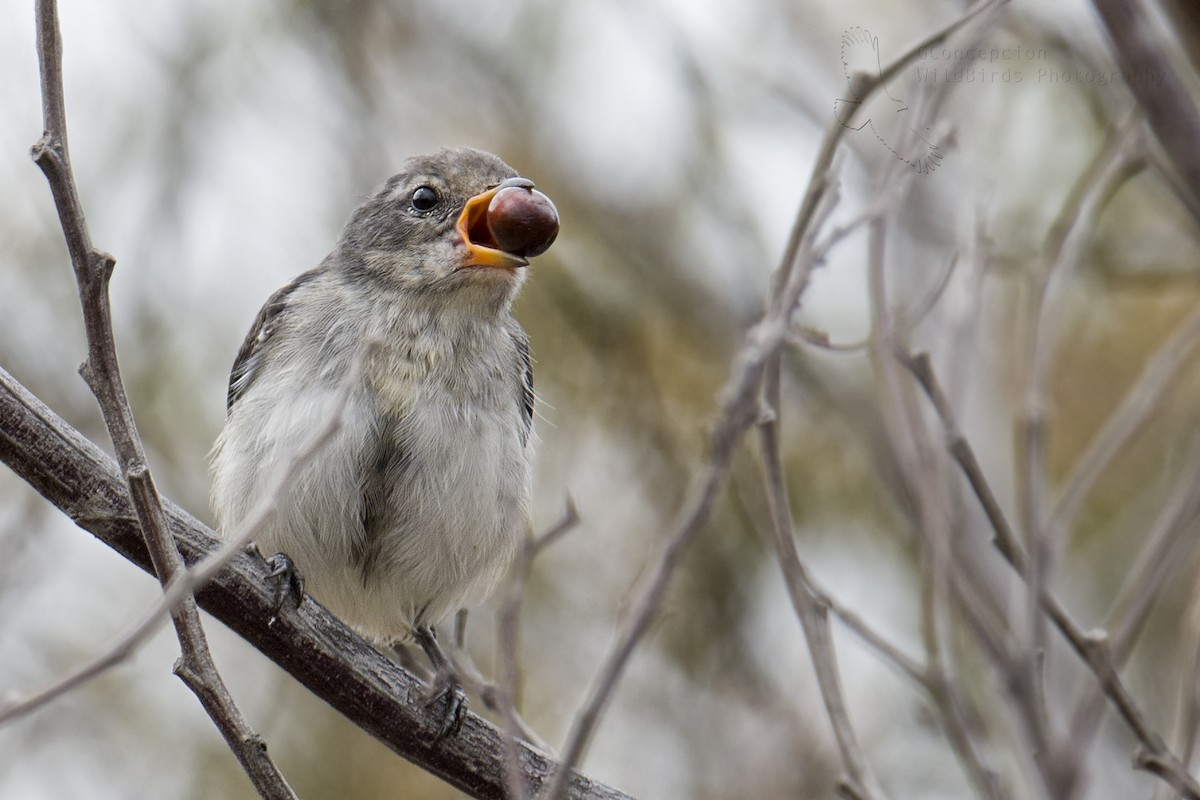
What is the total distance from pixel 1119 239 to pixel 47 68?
6.03m

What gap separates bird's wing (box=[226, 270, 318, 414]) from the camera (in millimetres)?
4773

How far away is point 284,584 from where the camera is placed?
11.6ft

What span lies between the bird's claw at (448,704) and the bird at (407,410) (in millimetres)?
682

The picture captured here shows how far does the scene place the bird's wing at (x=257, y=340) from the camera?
477 centimetres

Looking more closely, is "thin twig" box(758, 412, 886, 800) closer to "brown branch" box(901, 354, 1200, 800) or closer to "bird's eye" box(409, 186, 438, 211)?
"brown branch" box(901, 354, 1200, 800)

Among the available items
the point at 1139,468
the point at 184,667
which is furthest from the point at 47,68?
the point at 1139,468

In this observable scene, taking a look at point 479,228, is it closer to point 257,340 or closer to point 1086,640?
point 257,340

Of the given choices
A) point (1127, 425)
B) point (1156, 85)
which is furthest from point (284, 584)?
point (1156, 85)

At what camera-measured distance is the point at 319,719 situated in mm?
6762

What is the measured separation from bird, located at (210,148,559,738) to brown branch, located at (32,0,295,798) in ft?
4.65

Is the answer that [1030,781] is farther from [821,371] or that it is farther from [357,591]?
[821,371]

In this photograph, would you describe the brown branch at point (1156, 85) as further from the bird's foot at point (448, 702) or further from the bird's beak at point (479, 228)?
the bird's beak at point (479, 228)

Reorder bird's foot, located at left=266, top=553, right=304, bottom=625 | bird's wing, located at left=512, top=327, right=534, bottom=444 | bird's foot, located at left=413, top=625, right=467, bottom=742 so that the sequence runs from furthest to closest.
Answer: bird's wing, located at left=512, top=327, right=534, bottom=444 → bird's foot, located at left=413, top=625, right=467, bottom=742 → bird's foot, located at left=266, top=553, right=304, bottom=625

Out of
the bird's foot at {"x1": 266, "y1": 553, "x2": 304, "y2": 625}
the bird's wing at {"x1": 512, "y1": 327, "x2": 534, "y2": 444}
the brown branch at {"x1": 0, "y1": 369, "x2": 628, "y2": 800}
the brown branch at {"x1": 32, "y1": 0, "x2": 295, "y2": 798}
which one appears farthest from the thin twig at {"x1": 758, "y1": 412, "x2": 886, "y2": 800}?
the bird's wing at {"x1": 512, "y1": 327, "x2": 534, "y2": 444}
